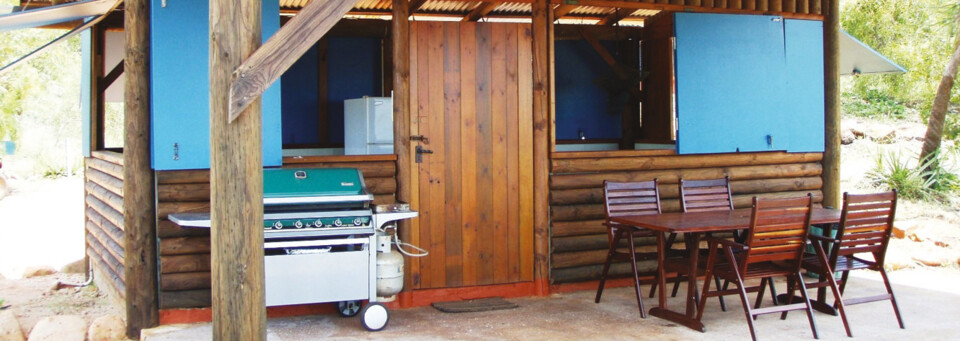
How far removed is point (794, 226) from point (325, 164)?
3.45 metres

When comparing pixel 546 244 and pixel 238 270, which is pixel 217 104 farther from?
pixel 546 244

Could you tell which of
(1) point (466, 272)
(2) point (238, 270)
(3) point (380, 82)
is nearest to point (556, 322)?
(1) point (466, 272)

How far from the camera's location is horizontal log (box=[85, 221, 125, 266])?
7348 millimetres

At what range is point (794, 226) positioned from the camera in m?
5.80

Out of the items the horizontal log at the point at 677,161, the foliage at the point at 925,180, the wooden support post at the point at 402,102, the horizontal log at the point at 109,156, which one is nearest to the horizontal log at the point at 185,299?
the horizontal log at the point at 109,156

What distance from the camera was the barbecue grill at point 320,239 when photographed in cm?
582

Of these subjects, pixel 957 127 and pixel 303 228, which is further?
pixel 957 127

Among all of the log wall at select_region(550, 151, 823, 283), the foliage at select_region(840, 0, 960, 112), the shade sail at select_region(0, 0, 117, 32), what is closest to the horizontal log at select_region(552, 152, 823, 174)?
the log wall at select_region(550, 151, 823, 283)

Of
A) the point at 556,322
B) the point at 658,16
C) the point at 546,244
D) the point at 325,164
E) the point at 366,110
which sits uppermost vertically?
the point at 658,16

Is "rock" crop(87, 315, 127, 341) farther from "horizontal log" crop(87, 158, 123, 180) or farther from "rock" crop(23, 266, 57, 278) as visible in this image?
"rock" crop(23, 266, 57, 278)

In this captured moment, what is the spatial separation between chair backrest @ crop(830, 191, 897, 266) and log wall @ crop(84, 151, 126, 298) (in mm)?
5361

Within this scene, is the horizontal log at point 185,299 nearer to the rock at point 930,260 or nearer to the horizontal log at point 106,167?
the horizontal log at point 106,167

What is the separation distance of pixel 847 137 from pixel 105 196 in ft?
48.7

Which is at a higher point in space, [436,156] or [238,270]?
[436,156]
